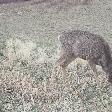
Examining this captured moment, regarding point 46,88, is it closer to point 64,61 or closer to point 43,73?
point 43,73

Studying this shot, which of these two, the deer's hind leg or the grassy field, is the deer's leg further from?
the grassy field

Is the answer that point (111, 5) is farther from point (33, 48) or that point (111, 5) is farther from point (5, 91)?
point (5, 91)

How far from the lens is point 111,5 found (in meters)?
15.5

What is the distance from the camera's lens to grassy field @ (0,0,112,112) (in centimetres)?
803

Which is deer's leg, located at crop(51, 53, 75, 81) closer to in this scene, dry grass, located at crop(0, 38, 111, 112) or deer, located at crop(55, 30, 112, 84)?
deer, located at crop(55, 30, 112, 84)

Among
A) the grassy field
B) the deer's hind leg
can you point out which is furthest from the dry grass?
the deer's hind leg

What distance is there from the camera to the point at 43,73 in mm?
9219

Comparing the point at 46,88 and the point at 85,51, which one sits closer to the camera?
the point at 46,88

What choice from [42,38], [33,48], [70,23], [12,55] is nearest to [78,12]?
[70,23]

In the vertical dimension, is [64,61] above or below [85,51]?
below

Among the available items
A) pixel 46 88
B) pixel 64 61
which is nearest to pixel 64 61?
pixel 64 61

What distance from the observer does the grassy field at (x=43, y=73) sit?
803 centimetres

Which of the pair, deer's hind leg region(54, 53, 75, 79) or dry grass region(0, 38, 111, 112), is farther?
deer's hind leg region(54, 53, 75, 79)

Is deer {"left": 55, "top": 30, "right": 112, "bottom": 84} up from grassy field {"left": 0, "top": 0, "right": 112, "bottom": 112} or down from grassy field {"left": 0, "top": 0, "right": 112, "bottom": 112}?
up
